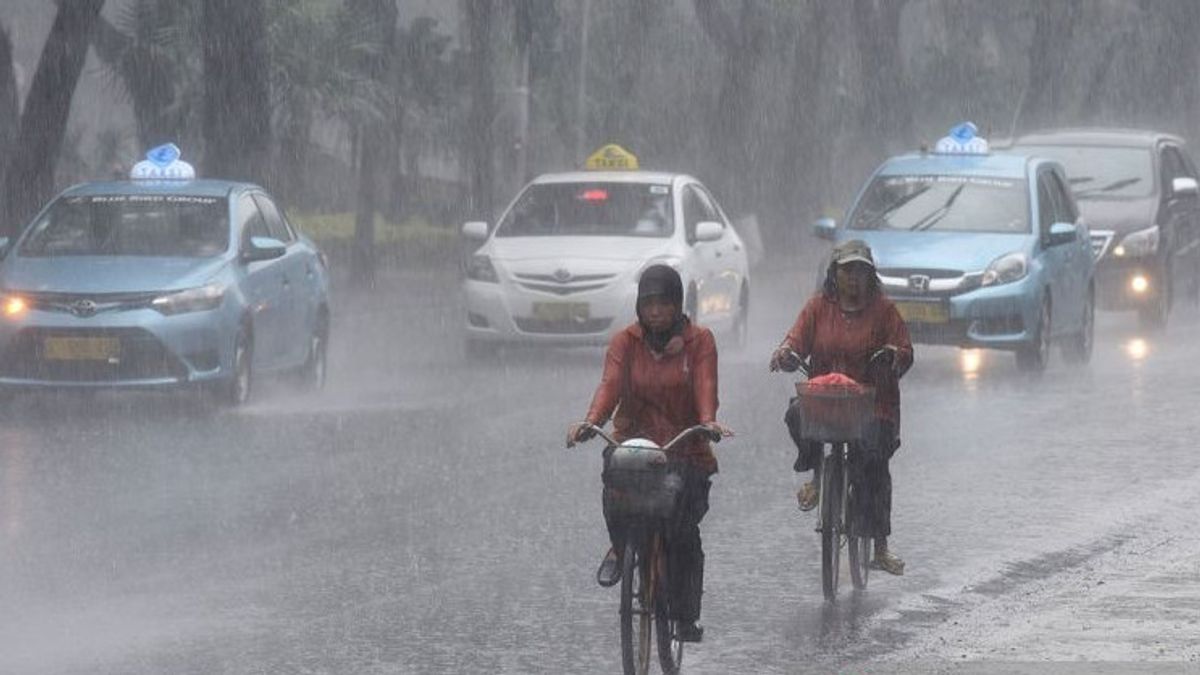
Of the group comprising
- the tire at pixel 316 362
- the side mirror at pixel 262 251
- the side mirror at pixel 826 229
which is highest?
the side mirror at pixel 262 251

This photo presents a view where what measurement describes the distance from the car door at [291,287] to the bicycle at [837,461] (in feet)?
27.9

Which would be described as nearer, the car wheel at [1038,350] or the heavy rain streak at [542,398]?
the heavy rain streak at [542,398]

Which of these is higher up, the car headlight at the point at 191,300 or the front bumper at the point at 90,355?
the car headlight at the point at 191,300

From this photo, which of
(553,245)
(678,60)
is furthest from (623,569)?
(678,60)

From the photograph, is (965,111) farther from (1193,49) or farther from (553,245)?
(553,245)

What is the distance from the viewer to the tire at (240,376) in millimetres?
17844

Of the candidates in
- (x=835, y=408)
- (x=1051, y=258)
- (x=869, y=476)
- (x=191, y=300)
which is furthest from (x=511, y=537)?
(x=1051, y=258)

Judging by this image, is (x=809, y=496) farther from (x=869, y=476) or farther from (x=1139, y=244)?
(x=1139, y=244)

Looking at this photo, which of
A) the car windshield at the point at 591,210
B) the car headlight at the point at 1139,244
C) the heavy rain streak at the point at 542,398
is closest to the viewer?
the heavy rain streak at the point at 542,398

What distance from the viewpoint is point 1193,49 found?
54844 millimetres

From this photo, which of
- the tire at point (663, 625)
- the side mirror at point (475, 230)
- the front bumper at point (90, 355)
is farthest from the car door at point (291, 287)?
the tire at point (663, 625)

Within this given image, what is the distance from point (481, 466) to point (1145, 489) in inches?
132

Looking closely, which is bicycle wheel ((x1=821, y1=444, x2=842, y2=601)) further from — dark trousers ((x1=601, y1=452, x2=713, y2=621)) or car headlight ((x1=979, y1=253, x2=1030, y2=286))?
car headlight ((x1=979, y1=253, x2=1030, y2=286))

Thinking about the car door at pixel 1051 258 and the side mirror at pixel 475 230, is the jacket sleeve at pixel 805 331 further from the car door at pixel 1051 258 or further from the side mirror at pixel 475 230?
the side mirror at pixel 475 230
